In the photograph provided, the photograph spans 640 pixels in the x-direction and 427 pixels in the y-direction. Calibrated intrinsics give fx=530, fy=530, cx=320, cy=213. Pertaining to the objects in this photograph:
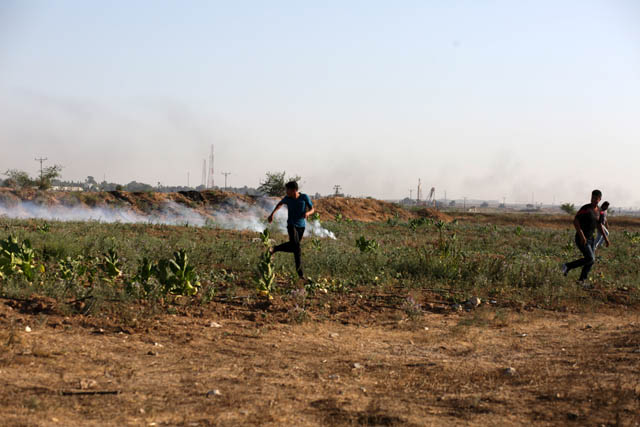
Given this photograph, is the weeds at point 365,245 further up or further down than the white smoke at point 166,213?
further down

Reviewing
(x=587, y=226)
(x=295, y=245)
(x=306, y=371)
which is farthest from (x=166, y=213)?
(x=306, y=371)

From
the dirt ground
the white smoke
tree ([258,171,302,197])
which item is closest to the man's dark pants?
the dirt ground

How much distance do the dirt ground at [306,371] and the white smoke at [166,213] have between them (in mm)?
22078

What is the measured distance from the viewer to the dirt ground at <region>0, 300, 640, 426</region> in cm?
393

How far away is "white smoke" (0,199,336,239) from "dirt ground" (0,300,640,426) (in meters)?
22.1

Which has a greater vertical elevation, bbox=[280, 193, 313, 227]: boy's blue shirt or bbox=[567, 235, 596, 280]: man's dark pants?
bbox=[280, 193, 313, 227]: boy's blue shirt

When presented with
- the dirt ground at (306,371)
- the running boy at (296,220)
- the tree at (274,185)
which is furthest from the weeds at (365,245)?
the tree at (274,185)

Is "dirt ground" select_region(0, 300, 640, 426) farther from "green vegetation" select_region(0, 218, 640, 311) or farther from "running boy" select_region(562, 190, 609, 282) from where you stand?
"running boy" select_region(562, 190, 609, 282)

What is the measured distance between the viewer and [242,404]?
410 centimetres

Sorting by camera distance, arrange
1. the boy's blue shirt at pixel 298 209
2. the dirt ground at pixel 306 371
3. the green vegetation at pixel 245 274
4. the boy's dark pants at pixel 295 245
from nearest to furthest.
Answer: the dirt ground at pixel 306 371, the green vegetation at pixel 245 274, the boy's dark pants at pixel 295 245, the boy's blue shirt at pixel 298 209

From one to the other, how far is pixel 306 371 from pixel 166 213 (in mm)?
31900

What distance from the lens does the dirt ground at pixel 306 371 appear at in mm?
3926

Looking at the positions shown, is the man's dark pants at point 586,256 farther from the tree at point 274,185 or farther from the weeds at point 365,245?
the tree at point 274,185

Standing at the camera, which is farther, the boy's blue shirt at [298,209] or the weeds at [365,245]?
the weeds at [365,245]
